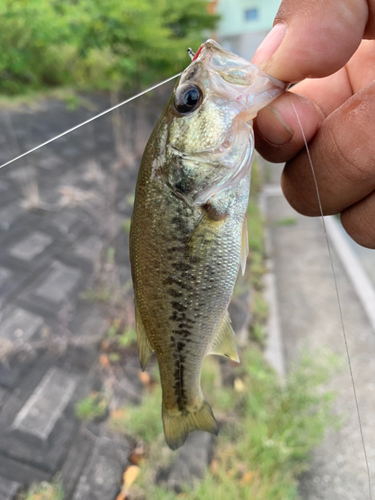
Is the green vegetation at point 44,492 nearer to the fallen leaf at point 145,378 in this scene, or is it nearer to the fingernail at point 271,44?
the fallen leaf at point 145,378

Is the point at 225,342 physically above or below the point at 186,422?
above

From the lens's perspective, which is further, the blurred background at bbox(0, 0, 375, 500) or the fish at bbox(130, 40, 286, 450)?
the blurred background at bbox(0, 0, 375, 500)

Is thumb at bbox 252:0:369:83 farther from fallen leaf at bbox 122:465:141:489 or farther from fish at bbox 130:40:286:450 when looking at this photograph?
fallen leaf at bbox 122:465:141:489

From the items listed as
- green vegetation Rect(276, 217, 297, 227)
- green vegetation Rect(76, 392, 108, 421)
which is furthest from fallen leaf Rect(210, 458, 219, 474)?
green vegetation Rect(276, 217, 297, 227)

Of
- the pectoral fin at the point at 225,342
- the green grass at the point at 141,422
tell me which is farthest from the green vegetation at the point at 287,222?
the pectoral fin at the point at 225,342

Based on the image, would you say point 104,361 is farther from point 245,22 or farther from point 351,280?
point 245,22

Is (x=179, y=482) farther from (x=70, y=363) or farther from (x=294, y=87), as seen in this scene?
(x=294, y=87)

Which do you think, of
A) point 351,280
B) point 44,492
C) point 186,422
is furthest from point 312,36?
point 351,280
